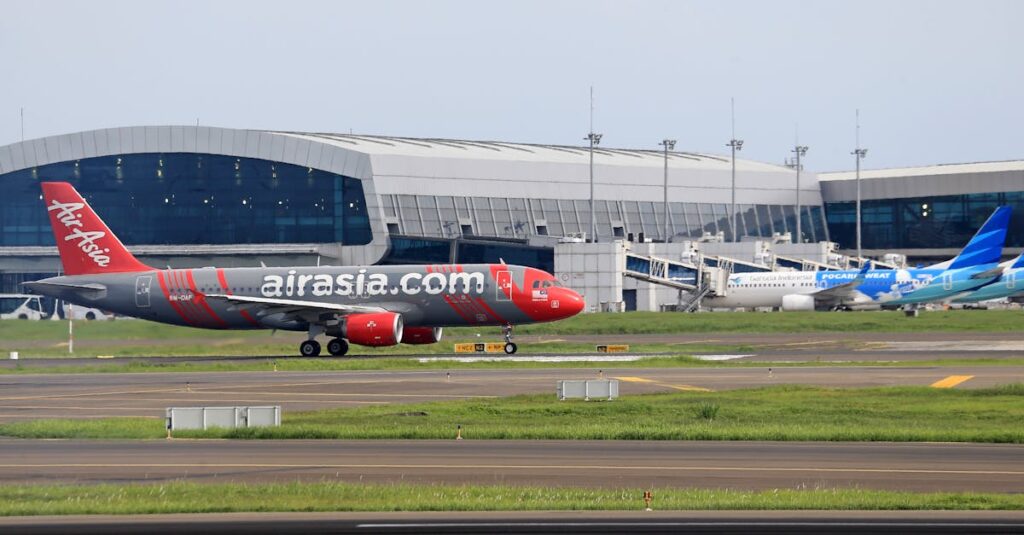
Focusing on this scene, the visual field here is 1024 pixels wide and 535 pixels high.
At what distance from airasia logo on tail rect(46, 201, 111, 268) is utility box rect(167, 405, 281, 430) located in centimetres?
3338

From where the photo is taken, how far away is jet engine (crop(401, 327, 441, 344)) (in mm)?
62031

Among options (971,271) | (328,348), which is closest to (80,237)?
(328,348)

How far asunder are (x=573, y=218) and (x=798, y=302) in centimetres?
2656

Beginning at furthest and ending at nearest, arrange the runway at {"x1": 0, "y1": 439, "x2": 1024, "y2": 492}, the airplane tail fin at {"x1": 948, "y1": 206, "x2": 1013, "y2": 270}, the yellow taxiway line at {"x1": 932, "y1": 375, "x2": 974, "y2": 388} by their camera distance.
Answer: the airplane tail fin at {"x1": 948, "y1": 206, "x2": 1013, "y2": 270}, the yellow taxiway line at {"x1": 932, "y1": 375, "x2": 974, "y2": 388}, the runway at {"x1": 0, "y1": 439, "x2": 1024, "y2": 492}

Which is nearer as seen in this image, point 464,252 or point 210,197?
point 210,197

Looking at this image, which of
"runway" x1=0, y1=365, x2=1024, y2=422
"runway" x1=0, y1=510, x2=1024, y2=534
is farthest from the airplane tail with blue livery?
"runway" x1=0, y1=510, x2=1024, y2=534

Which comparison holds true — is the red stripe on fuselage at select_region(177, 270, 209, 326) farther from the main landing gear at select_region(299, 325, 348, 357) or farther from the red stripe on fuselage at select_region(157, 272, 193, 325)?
the main landing gear at select_region(299, 325, 348, 357)

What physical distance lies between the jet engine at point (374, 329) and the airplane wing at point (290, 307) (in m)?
1.24

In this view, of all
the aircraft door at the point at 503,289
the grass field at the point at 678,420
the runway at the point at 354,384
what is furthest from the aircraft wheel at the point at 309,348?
the grass field at the point at 678,420

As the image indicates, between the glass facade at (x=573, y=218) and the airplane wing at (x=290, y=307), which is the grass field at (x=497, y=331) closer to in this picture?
the airplane wing at (x=290, y=307)

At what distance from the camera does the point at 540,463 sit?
24.8 meters

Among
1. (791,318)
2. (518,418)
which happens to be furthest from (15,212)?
(518,418)

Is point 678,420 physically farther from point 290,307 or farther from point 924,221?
point 924,221

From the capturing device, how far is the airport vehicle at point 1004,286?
323 feet
